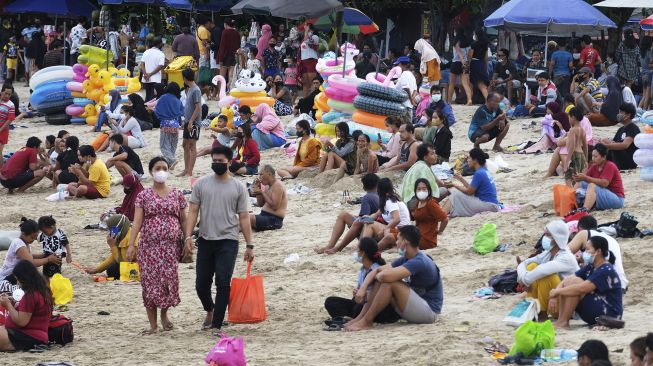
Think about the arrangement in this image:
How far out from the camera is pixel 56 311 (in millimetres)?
11312

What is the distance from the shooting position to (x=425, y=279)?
32.0 ft

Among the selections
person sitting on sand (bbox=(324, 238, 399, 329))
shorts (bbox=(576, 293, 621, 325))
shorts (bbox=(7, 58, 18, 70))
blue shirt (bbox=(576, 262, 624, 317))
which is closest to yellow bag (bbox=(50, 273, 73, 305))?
person sitting on sand (bbox=(324, 238, 399, 329))

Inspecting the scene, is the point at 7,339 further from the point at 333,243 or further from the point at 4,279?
the point at 333,243

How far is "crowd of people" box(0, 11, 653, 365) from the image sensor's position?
968 cm

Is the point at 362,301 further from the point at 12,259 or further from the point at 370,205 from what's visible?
the point at 12,259

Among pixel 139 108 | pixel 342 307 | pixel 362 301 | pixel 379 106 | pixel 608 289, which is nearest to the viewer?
pixel 608 289

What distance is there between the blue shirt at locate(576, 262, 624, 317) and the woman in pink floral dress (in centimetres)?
305

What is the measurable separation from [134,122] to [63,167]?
3.13 meters

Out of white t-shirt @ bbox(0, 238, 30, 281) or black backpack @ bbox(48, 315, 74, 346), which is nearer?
black backpack @ bbox(48, 315, 74, 346)

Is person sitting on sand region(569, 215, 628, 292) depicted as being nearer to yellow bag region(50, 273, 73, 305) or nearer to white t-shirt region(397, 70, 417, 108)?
yellow bag region(50, 273, 73, 305)

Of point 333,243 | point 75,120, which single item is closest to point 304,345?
point 333,243

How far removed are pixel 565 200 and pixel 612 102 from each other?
5.59 metres

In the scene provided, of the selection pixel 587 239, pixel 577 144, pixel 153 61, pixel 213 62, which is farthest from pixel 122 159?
pixel 213 62

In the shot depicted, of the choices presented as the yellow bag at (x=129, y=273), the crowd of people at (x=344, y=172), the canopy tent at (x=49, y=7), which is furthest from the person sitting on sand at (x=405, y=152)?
the canopy tent at (x=49, y=7)
